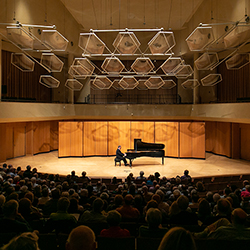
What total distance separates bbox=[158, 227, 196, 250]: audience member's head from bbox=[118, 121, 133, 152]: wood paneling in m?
15.5

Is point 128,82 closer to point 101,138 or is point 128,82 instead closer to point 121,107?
point 121,107

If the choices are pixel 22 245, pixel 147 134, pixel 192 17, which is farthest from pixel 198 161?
pixel 22 245

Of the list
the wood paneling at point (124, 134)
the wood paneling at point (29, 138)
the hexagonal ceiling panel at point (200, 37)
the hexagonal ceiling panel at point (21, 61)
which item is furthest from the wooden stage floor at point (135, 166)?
the hexagonal ceiling panel at point (200, 37)

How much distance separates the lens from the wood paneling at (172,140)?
16.5 m

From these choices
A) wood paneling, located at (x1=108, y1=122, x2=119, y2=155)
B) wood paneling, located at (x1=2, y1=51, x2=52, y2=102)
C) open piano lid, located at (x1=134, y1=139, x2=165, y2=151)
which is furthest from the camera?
wood paneling, located at (x1=108, y1=122, x2=119, y2=155)

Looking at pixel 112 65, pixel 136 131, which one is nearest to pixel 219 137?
pixel 136 131

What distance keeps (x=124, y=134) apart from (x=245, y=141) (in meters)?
7.82

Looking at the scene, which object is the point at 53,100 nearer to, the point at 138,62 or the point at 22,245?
the point at 138,62

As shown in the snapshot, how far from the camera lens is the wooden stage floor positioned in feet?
40.7

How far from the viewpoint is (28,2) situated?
12.5 meters

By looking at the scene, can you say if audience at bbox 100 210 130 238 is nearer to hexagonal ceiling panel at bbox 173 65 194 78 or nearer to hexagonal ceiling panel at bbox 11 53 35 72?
hexagonal ceiling panel at bbox 11 53 35 72

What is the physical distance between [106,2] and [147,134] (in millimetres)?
8406

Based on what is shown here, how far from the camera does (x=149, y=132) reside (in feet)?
55.4

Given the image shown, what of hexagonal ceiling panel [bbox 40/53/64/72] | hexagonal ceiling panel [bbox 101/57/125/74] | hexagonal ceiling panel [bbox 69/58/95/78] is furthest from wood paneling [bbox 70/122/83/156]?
hexagonal ceiling panel [bbox 101/57/125/74]
